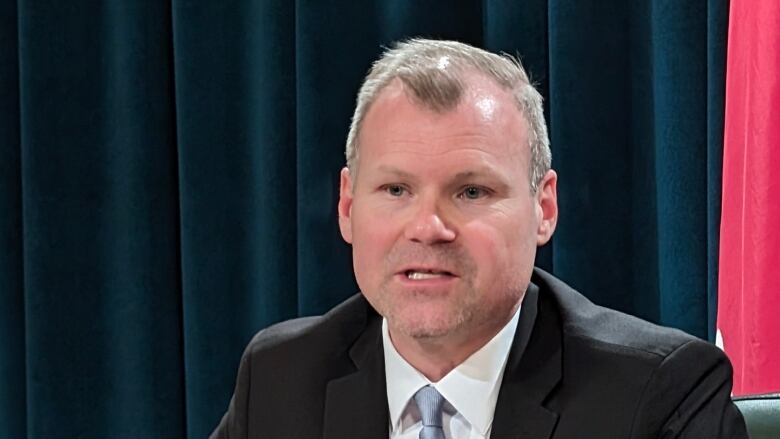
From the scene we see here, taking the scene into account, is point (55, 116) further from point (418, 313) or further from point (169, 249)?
point (418, 313)

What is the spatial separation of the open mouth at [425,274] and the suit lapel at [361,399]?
0.77 ft

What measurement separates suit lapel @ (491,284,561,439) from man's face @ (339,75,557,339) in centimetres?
8

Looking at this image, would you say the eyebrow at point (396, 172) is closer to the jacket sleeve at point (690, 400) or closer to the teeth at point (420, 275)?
the teeth at point (420, 275)

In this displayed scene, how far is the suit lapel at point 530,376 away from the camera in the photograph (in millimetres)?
1596

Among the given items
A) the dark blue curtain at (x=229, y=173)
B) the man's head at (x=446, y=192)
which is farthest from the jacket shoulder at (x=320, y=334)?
the dark blue curtain at (x=229, y=173)

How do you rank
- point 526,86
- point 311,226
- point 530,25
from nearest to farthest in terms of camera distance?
point 526,86 → point 530,25 → point 311,226

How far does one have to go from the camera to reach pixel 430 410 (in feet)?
5.35

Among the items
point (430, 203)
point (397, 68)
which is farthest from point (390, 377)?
point (397, 68)

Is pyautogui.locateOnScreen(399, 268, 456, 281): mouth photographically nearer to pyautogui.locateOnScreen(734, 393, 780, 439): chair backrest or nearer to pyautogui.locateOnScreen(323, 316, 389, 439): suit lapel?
pyautogui.locateOnScreen(323, 316, 389, 439): suit lapel

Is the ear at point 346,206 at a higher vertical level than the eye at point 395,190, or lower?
lower

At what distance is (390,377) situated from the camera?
5.57 feet

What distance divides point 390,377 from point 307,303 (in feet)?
3.99

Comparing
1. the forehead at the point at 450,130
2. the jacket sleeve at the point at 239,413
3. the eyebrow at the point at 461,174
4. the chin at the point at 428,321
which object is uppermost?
the forehead at the point at 450,130

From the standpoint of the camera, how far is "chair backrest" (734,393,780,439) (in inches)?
61.6
